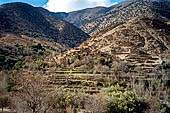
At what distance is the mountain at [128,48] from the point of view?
61062 mm

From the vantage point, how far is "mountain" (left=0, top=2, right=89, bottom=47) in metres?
126

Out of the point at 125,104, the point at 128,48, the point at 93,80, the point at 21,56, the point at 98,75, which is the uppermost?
the point at 128,48

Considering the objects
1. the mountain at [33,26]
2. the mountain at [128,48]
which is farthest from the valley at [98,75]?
the mountain at [33,26]

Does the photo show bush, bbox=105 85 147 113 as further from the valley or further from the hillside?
the hillside

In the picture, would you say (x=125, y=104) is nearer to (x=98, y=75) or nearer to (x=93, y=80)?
(x=93, y=80)

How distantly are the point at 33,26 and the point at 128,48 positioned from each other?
7585 cm

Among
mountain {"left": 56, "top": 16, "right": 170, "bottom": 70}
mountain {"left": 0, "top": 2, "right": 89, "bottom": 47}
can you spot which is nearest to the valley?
mountain {"left": 56, "top": 16, "right": 170, "bottom": 70}

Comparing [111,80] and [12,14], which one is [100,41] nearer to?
[111,80]

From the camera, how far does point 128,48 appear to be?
71.9 metres

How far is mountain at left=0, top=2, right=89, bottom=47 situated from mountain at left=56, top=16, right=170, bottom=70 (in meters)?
49.0

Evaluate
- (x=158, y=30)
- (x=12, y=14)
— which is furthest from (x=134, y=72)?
A: (x=12, y=14)

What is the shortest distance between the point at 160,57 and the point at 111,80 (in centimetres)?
2188

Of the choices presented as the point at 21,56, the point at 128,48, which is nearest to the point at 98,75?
the point at 128,48

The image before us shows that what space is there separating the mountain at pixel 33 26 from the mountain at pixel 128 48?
49.0 metres
